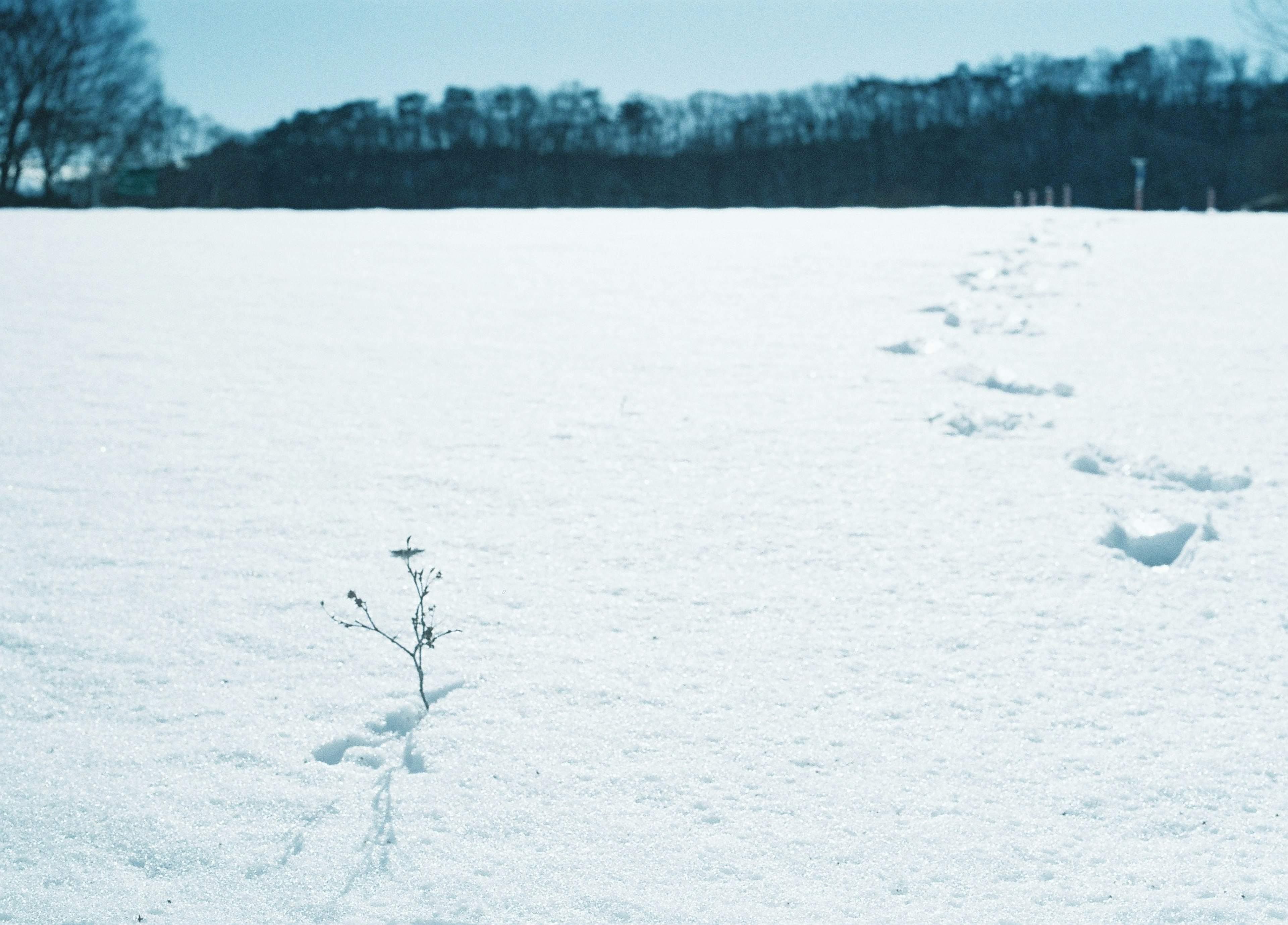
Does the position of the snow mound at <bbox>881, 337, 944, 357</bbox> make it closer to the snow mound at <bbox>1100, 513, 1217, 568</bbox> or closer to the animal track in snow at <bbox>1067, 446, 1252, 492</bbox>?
the animal track in snow at <bbox>1067, 446, 1252, 492</bbox>

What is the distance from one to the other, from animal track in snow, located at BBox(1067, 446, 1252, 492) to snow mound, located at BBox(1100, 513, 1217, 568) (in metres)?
0.34

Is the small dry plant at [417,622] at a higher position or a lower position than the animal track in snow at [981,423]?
Result: lower

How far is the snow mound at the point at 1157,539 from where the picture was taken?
8.18 feet

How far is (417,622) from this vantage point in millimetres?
1992

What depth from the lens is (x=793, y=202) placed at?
45.2 metres

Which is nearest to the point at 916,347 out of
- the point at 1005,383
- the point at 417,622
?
the point at 1005,383

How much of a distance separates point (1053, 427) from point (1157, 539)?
0.89 metres

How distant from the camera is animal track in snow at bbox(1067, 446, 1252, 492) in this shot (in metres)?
2.90

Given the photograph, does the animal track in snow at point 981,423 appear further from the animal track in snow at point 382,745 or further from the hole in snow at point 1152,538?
the animal track in snow at point 382,745

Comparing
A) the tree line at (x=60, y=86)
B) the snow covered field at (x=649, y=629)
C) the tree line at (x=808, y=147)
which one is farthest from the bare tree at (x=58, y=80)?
the snow covered field at (x=649, y=629)

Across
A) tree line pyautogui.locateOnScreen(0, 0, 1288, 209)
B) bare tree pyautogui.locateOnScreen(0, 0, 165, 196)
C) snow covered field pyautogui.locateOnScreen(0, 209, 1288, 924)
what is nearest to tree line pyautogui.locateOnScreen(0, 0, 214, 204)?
bare tree pyautogui.locateOnScreen(0, 0, 165, 196)

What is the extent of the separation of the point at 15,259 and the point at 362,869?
6.55 m

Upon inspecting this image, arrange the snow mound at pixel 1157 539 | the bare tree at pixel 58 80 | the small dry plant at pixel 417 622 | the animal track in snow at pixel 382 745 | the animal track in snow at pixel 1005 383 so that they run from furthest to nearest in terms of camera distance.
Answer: the bare tree at pixel 58 80, the animal track in snow at pixel 1005 383, the snow mound at pixel 1157 539, the small dry plant at pixel 417 622, the animal track in snow at pixel 382 745

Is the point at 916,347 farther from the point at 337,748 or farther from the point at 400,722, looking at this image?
the point at 337,748
